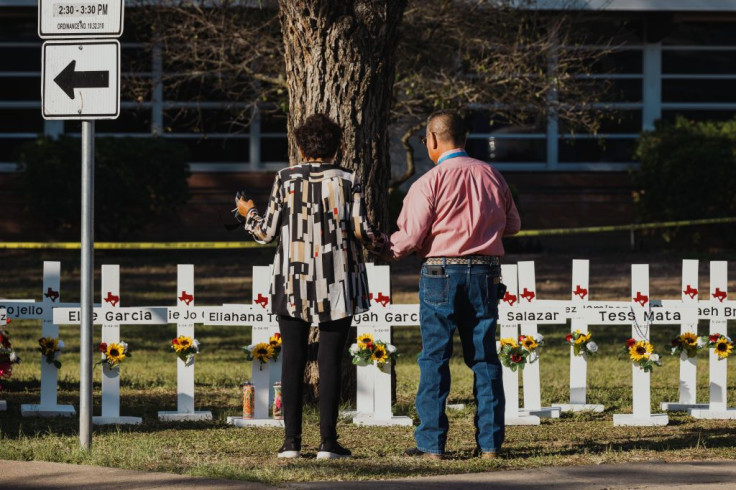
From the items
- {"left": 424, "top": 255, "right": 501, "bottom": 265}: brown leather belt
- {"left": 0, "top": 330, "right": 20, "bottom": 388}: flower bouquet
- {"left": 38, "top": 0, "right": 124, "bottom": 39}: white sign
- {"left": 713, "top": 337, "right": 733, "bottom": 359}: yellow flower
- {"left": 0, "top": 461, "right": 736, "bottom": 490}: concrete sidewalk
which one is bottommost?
{"left": 0, "top": 461, "right": 736, "bottom": 490}: concrete sidewalk

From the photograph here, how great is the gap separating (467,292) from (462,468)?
89cm

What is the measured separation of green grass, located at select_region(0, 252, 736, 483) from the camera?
251 inches

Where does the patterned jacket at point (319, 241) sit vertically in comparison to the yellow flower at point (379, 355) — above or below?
above

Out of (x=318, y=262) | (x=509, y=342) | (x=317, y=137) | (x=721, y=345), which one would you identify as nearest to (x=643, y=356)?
(x=721, y=345)

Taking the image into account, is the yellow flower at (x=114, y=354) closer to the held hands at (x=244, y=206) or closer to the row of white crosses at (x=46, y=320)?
the row of white crosses at (x=46, y=320)

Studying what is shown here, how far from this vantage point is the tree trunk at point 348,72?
827 centimetres

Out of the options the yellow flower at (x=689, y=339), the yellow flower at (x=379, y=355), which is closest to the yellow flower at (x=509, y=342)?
the yellow flower at (x=379, y=355)

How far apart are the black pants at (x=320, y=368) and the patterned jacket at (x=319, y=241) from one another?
0.10 meters

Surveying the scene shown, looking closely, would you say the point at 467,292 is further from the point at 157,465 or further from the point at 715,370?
the point at 715,370

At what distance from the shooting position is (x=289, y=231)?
6.51 meters

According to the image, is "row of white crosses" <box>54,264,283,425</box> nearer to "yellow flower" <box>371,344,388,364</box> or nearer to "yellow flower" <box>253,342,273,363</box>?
"yellow flower" <box>253,342,273,363</box>

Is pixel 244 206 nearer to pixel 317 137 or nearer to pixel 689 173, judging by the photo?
pixel 317 137

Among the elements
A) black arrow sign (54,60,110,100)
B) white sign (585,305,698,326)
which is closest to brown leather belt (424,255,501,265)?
black arrow sign (54,60,110,100)

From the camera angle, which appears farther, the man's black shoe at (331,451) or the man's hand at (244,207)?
the man's hand at (244,207)
